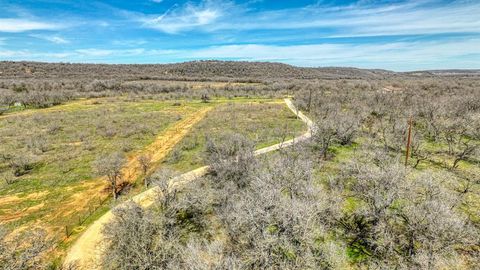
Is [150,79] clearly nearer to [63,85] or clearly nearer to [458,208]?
[63,85]

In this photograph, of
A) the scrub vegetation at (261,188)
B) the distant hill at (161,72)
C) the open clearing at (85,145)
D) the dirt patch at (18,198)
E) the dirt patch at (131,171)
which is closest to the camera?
the scrub vegetation at (261,188)

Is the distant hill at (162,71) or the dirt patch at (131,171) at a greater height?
the distant hill at (162,71)

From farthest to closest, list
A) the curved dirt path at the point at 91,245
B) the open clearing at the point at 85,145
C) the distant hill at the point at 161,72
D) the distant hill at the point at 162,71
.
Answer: the distant hill at the point at 162,71 → the distant hill at the point at 161,72 → the open clearing at the point at 85,145 → the curved dirt path at the point at 91,245

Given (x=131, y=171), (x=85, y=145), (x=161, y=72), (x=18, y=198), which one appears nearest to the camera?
(x=18, y=198)

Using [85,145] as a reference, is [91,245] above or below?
below

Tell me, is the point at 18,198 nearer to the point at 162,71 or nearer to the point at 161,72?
the point at 161,72

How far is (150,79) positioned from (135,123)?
91039 millimetres

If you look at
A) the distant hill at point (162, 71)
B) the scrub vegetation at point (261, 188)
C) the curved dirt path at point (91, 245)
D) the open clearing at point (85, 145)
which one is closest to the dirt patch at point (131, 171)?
the curved dirt path at point (91, 245)

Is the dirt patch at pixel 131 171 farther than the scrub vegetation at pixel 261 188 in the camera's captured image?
Yes

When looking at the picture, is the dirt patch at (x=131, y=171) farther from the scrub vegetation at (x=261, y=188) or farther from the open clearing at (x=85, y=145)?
the scrub vegetation at (x=261, y=188)

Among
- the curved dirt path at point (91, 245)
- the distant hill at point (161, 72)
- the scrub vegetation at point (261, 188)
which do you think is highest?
the distant hill at point (161, 72)

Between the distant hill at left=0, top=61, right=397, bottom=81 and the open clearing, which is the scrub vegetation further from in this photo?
the distant hill at left=0, top=61, right=397, bottom=81

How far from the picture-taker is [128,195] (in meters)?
25.3

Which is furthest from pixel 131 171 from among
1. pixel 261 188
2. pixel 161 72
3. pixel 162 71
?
pixel 162 71
